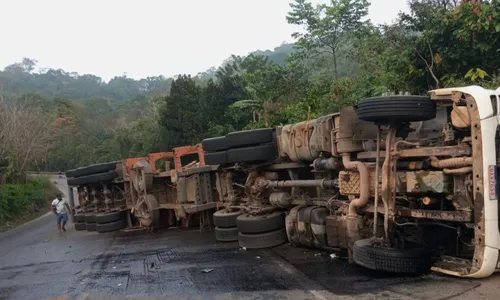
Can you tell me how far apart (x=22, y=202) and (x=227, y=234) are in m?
20.6

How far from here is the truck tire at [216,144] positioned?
8522mm

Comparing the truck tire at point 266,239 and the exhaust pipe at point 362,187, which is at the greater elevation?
the exhaust pipe at point 362,187

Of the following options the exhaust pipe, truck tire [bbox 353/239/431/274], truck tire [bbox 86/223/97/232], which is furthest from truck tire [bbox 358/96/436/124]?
truck tire [bbox 86/223/97/232]

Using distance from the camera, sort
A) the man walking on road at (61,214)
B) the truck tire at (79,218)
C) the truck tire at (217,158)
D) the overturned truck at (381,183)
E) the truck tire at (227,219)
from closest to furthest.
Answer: the overturned truck at (381,183)
the truck tire at (227,219)
the truck tire at (217,158)
the truck tire at (79,218)
the man walking on road at (61,214)

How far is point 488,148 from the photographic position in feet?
14.5

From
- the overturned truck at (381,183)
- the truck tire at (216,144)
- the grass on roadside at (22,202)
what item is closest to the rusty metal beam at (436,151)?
the overturned truck at (381,183)

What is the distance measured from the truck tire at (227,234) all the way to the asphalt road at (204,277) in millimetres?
137

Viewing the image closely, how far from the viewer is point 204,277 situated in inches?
239

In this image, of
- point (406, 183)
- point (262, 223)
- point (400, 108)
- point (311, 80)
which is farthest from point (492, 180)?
point (311, 80)

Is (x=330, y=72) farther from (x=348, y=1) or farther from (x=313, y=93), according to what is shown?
(x=313, y=93)

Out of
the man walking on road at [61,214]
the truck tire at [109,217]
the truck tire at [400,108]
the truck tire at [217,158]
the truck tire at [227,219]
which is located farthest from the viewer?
the man walking on road at [61,214]

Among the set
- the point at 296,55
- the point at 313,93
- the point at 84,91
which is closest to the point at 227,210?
the point at 313,93

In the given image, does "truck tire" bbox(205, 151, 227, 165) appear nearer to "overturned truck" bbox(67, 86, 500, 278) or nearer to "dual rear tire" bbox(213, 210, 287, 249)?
"overturned truck" bbox(67, 86, 500, 278)

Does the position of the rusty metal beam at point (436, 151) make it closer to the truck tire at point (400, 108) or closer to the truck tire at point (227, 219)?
the truck tire at point (400, 108)
